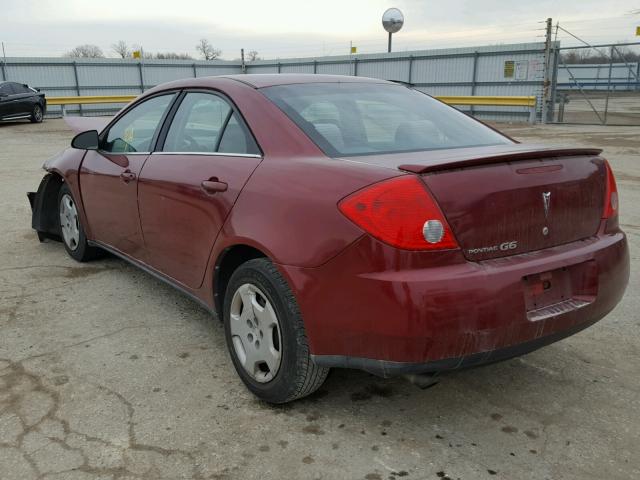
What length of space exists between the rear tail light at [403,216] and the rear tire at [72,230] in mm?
3271

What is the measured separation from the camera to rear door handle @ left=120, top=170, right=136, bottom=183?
3.73m

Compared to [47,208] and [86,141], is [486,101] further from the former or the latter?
[86,141]

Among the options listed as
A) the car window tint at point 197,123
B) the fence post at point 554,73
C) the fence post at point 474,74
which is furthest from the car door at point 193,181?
the fence post at point 474,74

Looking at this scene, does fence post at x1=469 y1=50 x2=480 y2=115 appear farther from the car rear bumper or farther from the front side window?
the car rear bumper

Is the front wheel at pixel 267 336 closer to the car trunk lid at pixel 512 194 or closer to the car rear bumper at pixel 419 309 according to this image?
the car rear bumper at pixel 419 309

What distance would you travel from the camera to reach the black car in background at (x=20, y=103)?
63.1ft

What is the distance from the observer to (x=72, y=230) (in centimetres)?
498

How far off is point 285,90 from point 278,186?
79cm

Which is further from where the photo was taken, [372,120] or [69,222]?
[69,222]

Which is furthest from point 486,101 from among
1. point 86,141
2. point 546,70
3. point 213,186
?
point 213,186

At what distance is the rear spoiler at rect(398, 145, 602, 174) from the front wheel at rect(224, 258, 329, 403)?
750 millimetres

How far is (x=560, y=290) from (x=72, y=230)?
401 cm

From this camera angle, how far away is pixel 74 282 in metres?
4.51

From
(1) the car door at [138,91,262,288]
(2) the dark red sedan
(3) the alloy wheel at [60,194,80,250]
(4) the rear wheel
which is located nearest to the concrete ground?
(2) the dark red sedan
